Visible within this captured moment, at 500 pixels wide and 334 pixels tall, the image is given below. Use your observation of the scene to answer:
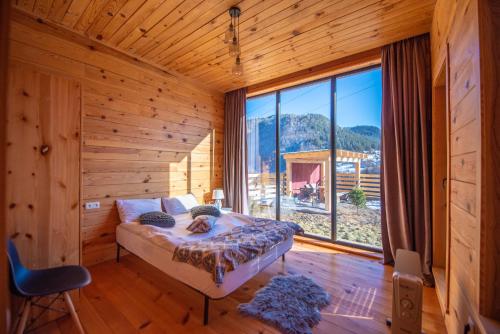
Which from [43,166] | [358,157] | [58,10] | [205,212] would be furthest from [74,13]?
[358,157]

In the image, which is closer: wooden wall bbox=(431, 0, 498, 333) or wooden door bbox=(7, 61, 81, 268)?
wooden wall bbox=(431, 0, 498, 333)

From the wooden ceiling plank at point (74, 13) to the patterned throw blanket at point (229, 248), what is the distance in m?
2.59

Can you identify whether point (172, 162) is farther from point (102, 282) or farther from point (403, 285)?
point (403, 285)

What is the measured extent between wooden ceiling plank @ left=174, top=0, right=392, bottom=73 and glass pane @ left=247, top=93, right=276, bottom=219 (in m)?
1.33

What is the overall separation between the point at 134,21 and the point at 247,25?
1.26 meters

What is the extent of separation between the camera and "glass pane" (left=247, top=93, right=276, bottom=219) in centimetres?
422

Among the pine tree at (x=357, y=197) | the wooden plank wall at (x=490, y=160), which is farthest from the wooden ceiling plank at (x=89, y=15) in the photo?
the pine tree at (x=357, y=197)

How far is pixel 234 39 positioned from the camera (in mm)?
1986

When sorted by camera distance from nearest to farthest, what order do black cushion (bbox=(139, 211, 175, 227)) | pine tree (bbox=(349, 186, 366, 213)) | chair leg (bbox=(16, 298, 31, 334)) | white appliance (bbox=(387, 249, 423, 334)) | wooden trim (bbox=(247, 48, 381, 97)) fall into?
chair leg (bbox=(16, 298, 31, 334)) < white appliance (bbox=(387, 249, 423, 334)) < black cushion (bbox=(139, 211, 175, 227)) < wooden trim (bbox=(247, 48, 381, 97)) < pine tree (bbox=(349, 186, 366, 213))

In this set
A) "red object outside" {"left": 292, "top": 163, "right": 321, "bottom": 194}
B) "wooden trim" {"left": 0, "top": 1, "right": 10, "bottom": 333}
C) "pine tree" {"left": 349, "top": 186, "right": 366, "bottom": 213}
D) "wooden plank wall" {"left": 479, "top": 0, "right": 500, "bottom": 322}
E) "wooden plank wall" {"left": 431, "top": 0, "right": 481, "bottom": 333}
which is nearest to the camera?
"wooden trim" {"left": 0, "top": 1, "right": 10, "bottom": 333}

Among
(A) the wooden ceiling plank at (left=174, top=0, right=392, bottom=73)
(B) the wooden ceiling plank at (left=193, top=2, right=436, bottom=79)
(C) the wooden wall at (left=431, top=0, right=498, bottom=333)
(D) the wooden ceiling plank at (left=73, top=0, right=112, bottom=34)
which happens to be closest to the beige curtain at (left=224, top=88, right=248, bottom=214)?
(B) the wooden ceiling plank at (left=193, top=2, right=436, bottom=79)

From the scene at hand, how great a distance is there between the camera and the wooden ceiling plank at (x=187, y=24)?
7.18 ft

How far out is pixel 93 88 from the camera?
9.16ft

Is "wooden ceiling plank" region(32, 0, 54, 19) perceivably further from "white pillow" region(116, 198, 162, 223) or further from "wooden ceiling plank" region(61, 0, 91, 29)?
"white pillow" region(116, 198, 162, 223)
